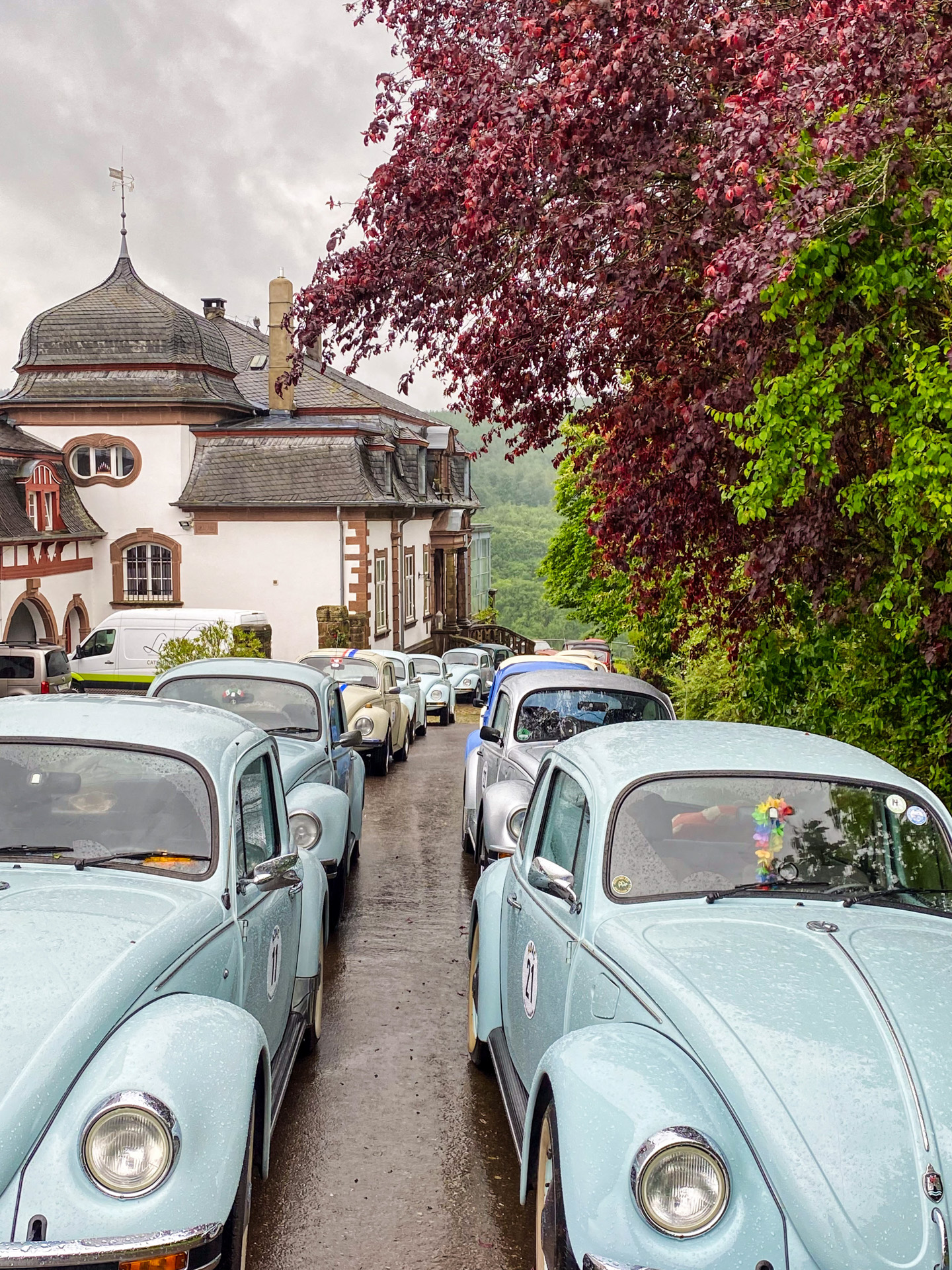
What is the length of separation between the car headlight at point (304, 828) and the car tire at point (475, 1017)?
1.88 metres

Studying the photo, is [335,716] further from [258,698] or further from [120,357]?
[120,357]

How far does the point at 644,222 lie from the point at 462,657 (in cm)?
3132

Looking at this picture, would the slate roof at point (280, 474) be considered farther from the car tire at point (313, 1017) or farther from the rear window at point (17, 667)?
the car tire at point (313, 1017)

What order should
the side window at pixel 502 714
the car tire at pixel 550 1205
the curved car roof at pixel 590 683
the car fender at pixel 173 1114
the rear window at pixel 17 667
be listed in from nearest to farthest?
the car fender at pixel 173 1114
the car tire at pixel 550 1205
the curved car roof at pixel 590 683
the side window at pixel 502 714
the rear window at pixel 17 667

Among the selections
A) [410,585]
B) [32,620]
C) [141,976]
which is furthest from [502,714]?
[410,585]

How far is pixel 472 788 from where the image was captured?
36.8 feet

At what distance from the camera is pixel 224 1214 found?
130 inches

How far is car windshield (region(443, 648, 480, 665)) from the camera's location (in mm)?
38594

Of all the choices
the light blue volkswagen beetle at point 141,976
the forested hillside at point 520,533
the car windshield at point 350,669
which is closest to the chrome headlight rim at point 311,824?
the light blue volkswagen beetle at point 141,976

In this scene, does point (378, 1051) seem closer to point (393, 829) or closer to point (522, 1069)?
point (522, 1069)

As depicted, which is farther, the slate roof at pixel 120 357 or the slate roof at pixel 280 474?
the slate roof at pixel 120 357

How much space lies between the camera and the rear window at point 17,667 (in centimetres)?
2312

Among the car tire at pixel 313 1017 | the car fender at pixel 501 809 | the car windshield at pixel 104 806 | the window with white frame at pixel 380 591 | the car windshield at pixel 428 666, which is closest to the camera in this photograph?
the car windshield at pixel 104 806

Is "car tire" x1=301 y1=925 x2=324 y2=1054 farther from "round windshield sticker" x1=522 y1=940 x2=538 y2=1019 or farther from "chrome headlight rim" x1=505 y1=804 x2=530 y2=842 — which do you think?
"chrome headlight rim" x1=505 y1=804 x2=530 y2=842
